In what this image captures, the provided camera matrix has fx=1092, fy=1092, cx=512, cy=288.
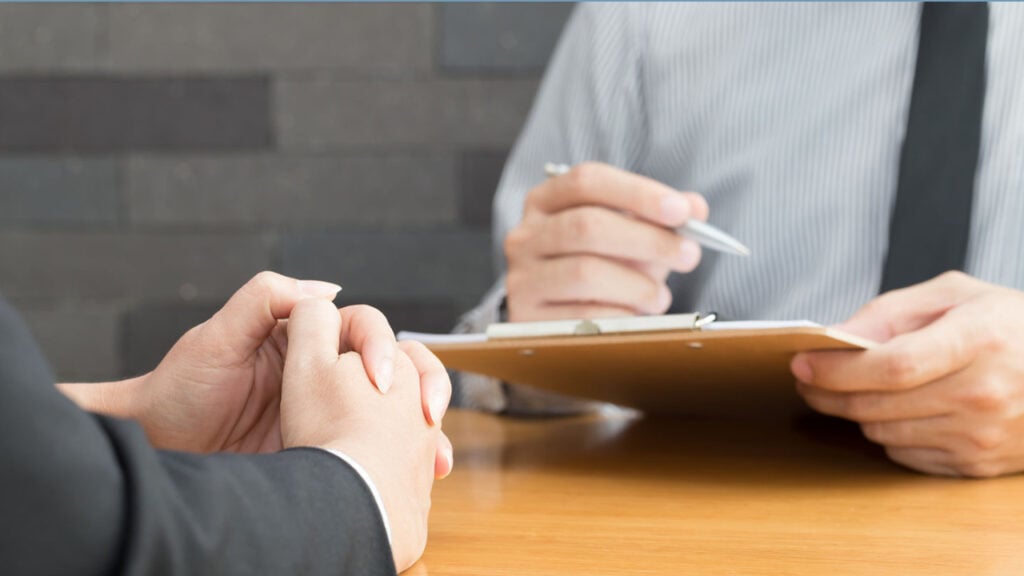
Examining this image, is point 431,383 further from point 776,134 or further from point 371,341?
point 776,134

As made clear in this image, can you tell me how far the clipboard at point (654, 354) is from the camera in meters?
0.62

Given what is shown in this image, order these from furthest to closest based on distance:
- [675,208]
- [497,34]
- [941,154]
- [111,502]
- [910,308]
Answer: [497,34]
[941,154]
[675,208]
[910,308]
[111,502]

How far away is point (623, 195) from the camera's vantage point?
944 millimetres

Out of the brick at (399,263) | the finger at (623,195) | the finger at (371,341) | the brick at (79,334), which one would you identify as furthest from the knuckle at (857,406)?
the brick at (79,334)

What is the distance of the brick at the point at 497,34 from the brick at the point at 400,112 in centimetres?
3

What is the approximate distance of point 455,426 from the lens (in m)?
1.05

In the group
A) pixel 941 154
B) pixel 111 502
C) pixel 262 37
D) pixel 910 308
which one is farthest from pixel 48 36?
pixel 111 502

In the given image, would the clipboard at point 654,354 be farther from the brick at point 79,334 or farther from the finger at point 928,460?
the brick at point 79,334

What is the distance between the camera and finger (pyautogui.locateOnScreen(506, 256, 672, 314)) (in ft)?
3.24

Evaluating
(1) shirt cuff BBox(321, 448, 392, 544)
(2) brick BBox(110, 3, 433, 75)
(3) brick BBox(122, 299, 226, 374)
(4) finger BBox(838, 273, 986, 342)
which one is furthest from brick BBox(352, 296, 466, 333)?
(1) shirt cuff BBox(321, 448, 392, 544)

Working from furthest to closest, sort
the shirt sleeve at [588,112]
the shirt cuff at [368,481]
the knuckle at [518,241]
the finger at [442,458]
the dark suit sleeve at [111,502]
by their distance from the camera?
the shirt sleeve at [588,112]
the knuckle at [518,241]
the finger at [442,458]
the shirt cuff at [368,481]
the dark suit sleeve at [111,502]

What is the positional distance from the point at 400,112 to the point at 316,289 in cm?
127

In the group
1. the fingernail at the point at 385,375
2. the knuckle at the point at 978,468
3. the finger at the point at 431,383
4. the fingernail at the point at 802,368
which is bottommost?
the knuckle at the point at 978,468

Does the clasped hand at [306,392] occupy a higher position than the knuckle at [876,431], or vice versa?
the clasped hand at [306,392]
